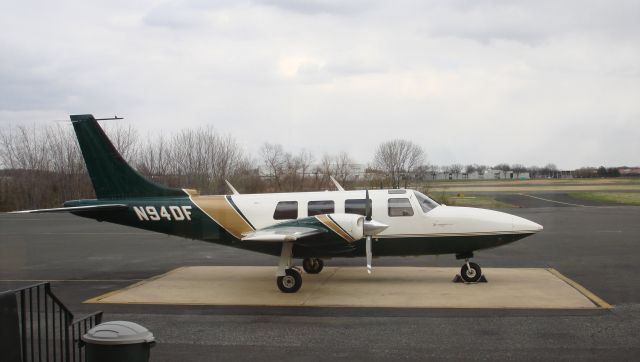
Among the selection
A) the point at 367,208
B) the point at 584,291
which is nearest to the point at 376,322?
the point at 367,208

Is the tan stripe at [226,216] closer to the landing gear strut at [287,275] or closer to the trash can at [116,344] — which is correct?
the landing gear strut at [287,275]

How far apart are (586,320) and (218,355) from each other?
6762mm

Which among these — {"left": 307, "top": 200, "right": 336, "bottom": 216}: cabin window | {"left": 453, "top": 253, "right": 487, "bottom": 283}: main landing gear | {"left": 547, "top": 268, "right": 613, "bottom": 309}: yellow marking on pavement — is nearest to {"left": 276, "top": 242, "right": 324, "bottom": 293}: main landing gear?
{"left": 307, "top": 200, "right": 336, "bottom": 216}: cabin window

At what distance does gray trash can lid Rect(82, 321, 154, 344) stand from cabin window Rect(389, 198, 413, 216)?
33.5 ft

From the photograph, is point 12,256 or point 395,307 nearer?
point 395,307

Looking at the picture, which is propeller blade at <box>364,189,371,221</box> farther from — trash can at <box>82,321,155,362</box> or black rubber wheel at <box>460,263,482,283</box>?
trash can at <box>82,321,155,362</box>

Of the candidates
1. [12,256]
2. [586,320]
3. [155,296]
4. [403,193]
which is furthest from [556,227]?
[12,256]

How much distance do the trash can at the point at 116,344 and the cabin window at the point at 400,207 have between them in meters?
10.2

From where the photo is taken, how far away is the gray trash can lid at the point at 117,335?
530 centimetres

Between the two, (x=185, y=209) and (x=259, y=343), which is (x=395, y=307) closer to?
(x=259, y=343)

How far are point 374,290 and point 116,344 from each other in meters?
9.46

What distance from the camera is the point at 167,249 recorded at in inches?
941

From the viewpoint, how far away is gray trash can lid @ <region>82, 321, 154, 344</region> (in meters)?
5.30

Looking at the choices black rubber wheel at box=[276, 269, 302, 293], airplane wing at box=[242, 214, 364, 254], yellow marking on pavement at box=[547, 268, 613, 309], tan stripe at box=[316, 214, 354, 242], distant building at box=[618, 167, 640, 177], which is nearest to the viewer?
yellow marking on pavement at box=[547, 268, 613, 309]
